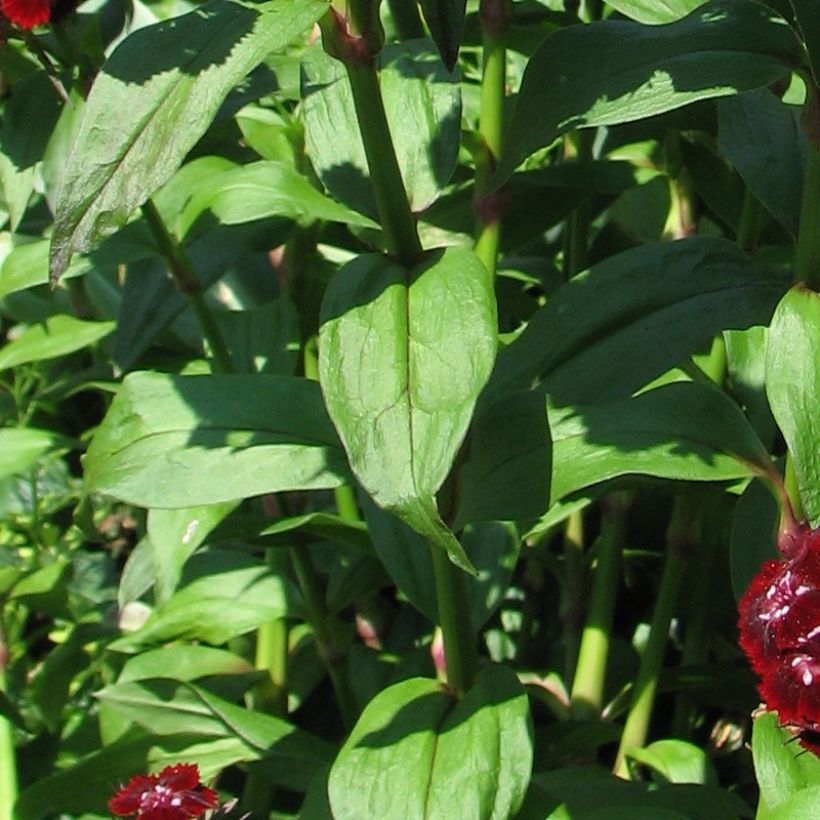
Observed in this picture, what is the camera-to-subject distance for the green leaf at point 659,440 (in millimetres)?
1001

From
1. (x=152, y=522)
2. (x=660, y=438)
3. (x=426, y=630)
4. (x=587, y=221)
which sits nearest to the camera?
(x=660, y=438)

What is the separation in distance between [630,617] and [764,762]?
2.65 feet

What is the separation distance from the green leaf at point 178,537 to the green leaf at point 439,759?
29 cm

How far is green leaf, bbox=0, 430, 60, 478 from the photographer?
1.64 m

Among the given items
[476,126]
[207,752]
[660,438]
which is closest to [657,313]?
[660,438]

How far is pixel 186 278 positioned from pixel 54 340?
0.31m

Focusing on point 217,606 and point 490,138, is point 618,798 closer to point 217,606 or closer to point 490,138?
point 217,606

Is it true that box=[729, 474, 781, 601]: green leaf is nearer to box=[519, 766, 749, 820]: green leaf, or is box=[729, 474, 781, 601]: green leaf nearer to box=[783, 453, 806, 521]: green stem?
box=[783, 453, 806, 521]: green stem

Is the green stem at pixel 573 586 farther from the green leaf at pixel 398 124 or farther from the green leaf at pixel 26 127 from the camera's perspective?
the green leaf at pixel 26 127

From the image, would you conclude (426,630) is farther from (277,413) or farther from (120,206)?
(120,206)

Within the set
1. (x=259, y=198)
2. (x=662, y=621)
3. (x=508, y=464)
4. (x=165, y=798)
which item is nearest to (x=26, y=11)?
(x=259, y=198)

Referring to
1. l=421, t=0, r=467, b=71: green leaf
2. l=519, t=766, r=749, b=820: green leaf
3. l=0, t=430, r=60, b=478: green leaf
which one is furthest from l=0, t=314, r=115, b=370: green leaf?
l=421, t=0, r=467, b=71: green leaf

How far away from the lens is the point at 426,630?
5.80 feet

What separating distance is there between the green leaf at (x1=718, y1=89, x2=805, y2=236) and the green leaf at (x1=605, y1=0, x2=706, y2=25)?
0.09 meters
